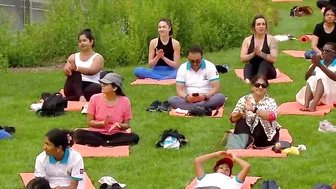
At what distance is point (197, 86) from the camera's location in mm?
10312

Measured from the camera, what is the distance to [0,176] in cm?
746

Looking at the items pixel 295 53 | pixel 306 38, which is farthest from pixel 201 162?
pixel 306 38

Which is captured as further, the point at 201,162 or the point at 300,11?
the point at 300,11

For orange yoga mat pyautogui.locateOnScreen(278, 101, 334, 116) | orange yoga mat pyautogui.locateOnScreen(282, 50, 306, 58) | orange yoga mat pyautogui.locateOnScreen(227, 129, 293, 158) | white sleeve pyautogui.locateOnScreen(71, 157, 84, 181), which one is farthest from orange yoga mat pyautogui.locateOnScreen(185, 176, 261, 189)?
orange yoga mat pyautogui.locateOnScreen(282, 50, 306, 58)

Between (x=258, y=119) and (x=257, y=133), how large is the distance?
5.8 inches

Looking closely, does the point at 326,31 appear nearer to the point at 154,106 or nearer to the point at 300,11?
the point at 154,106

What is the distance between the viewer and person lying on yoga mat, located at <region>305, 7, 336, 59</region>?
1195 cm

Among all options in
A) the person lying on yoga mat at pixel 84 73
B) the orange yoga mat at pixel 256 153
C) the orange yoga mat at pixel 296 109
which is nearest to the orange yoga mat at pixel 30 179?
the orange yoga mat at pixel 256 153

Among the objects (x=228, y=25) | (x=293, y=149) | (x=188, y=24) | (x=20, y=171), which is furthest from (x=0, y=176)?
(x=228, y=25)

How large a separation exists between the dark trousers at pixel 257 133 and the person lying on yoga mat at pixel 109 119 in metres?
1.14

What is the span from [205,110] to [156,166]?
2.31 metres

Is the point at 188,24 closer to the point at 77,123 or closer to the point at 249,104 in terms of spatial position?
the point at 77,123

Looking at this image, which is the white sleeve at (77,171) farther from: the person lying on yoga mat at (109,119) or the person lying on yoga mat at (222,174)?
the person lying on yoga mat at (109,119)

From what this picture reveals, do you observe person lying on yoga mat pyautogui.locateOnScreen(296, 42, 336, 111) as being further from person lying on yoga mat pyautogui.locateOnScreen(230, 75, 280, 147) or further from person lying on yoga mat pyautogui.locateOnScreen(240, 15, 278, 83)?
person lying on yoga mat pyautogui.locateOnScreen(230, 75, 280, 147)
